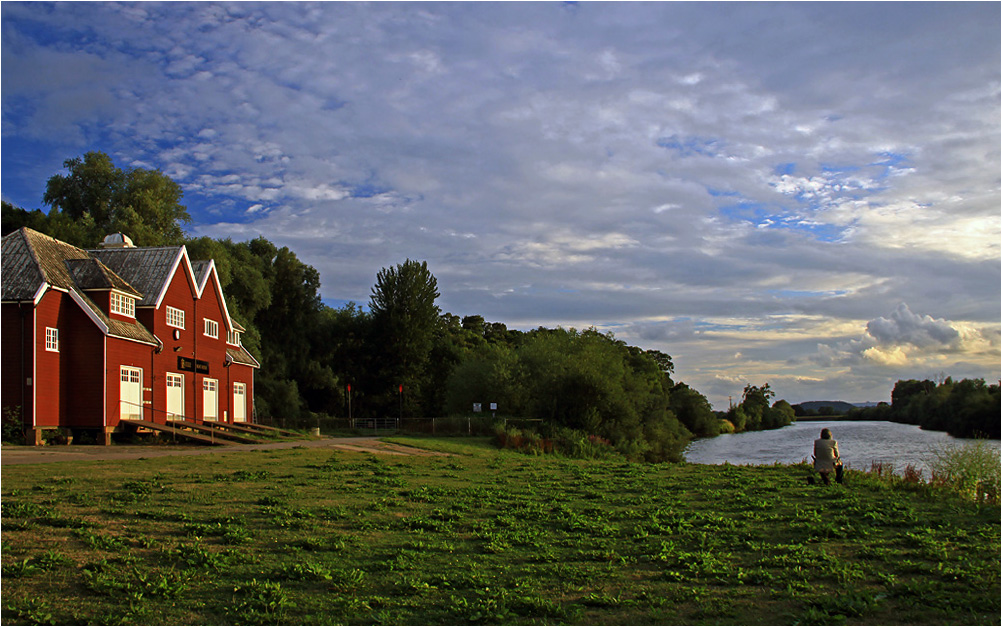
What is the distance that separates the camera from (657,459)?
44281mm

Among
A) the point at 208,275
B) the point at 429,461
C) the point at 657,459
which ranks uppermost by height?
the point at 208,275

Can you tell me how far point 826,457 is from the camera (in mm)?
16375

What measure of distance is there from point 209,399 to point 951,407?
50.4 metres

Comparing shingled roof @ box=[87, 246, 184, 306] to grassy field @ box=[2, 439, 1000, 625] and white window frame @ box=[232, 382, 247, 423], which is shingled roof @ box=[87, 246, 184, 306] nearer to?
white window frame @ box=[232, 382, 247, 423]

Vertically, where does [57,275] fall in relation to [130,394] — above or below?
above

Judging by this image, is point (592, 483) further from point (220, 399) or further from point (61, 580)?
point (220, 399)

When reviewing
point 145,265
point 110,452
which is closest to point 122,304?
point 145,265

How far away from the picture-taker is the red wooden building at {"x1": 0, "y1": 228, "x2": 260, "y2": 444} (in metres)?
26.3

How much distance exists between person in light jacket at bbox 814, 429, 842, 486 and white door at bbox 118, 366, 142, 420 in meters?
26.2

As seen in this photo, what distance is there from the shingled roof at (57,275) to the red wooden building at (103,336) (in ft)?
0.16

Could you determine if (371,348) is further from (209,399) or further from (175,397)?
(175,397)

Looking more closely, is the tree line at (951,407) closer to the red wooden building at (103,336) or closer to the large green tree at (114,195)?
the red wooden building at (103,336)

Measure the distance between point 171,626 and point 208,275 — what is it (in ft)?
114

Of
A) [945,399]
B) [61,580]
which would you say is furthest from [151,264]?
[945,399]
